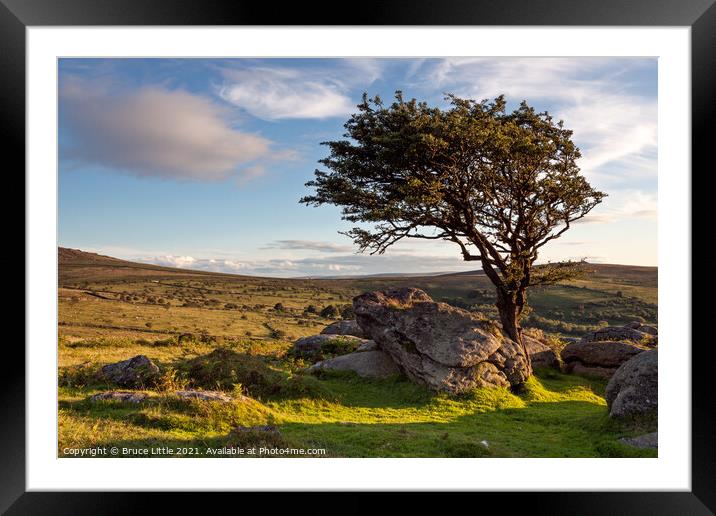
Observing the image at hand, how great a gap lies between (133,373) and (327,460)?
→ 10.3 m

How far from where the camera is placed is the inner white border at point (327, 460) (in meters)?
8.89

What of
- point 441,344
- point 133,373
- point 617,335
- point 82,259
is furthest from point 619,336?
point 82,259

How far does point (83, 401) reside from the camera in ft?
44.7

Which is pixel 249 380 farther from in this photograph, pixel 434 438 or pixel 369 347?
pixel 434 438

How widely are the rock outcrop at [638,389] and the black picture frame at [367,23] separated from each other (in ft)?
13.3

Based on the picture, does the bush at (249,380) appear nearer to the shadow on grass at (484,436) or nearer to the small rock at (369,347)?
the shadow on grass at (484,436)

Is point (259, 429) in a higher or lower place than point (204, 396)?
lower

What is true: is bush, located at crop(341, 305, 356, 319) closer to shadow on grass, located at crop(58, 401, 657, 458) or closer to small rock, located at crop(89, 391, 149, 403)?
shadow on grass, located at crop(58, 401, 657, 458)

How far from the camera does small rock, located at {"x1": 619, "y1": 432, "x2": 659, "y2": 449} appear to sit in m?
11.2

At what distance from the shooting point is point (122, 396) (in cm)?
1382

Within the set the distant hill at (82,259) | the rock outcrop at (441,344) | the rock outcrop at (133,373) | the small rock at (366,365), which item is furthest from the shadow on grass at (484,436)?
the distant hill at (82,259)
